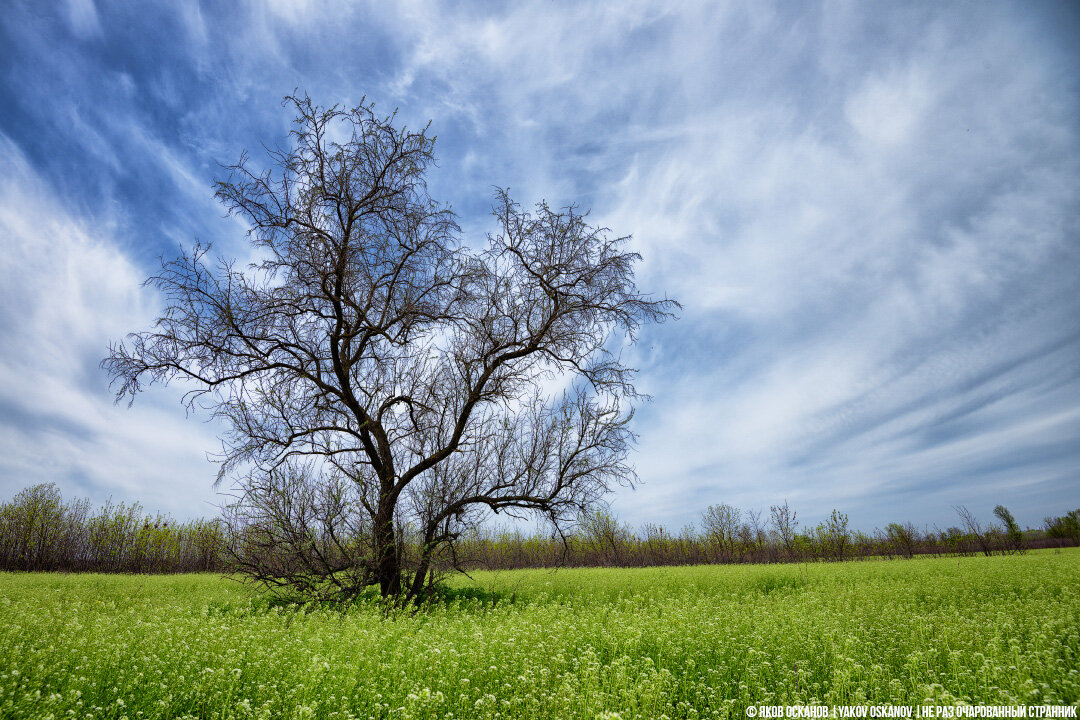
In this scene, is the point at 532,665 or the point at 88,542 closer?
the point at 532,665

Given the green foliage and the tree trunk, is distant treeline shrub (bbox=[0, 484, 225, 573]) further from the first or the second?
the green foliage

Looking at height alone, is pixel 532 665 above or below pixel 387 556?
below

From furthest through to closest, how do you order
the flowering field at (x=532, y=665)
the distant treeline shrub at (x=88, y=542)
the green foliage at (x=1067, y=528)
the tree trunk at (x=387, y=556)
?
1. the green foliage at (x=1067, y=528)
2. the distant treeline shrub at (x=88, y=542)
3. the tree trunk at (x=387, y=556)
4. the flowering field at (x=532, y=665)

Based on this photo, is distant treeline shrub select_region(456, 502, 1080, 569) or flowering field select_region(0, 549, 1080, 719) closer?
flowering field select_region(0, 549, 1080, 719)

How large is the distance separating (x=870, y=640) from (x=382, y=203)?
13.4 metres

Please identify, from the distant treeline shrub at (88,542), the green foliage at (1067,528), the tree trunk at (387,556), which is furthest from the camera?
the green foliage at (1067,528)

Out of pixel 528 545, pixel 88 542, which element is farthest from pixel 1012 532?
pixel 88 542

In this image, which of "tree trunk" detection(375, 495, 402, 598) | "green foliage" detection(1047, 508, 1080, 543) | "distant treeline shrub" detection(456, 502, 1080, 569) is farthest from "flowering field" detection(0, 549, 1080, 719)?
"green foliage" detection(1047, 508, 1080, 543)

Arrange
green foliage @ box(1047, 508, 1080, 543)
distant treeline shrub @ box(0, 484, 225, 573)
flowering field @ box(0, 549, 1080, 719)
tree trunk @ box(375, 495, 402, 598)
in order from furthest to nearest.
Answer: green foliage @ box(1047, 508, 1080, 543) → distant treeline shrub @ box(0, 484, 225, 573) → tree trunk @ box(375, 495, 402, 598) → flowering field @ box(0, 549, 1080, 719)

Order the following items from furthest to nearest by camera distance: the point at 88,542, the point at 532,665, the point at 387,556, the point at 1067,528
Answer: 1. the point at 1067,528
2. the point at 88,542
3. the point at 387,556
4. the point at 532,665

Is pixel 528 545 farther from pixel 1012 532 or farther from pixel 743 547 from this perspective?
pixel 1012 532

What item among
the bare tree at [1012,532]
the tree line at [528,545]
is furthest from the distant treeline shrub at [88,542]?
the bare tree at [1012,532]

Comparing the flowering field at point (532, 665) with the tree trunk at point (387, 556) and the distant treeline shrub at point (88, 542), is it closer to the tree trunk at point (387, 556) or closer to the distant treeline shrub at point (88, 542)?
the tree trunk at point (387, 556)

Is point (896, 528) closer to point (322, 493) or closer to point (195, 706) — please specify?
point (322, 493)
